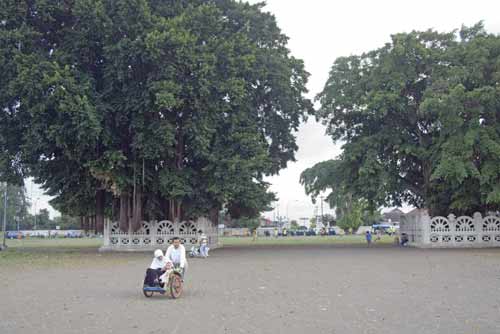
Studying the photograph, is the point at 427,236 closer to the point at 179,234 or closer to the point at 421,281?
the point at 179,234

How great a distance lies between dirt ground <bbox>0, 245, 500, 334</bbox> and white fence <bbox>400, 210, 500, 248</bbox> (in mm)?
15112

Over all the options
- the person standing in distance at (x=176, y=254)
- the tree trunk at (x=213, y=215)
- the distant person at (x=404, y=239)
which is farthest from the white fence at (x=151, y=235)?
the person standing in distance at (x=176, y=254)

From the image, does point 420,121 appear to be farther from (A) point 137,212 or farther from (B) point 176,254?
(B) point 176,254

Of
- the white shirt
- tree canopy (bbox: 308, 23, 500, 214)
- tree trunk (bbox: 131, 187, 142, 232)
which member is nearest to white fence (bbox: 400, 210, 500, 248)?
tree canopy (bbox: 308, 23, 500, 214)

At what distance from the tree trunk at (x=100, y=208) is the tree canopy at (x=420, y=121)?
15.2m

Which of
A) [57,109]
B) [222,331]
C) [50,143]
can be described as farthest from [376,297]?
[50,143]

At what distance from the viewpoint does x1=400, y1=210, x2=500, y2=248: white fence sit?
112ft

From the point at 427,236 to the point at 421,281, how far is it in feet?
65.3

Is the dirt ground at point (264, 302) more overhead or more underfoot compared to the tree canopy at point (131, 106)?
more underfoot

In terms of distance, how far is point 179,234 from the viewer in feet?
113

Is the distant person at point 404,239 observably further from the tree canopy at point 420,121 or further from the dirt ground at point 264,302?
the dirt ground at point 264,302

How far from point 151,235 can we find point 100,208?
3.49 meters

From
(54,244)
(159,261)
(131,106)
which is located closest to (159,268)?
(159,261)

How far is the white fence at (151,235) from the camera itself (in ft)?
112
